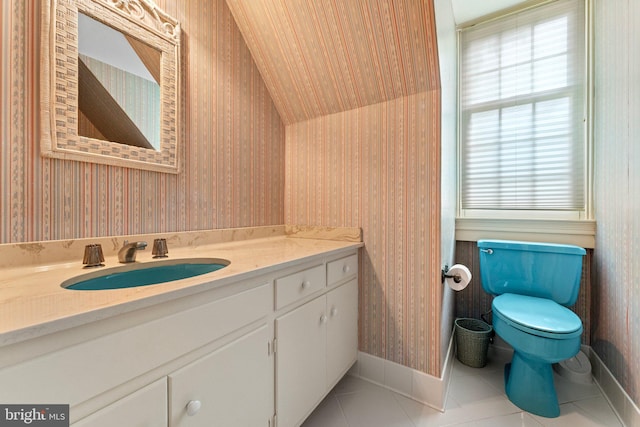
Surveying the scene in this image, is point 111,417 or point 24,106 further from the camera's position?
Answer: point 24,106

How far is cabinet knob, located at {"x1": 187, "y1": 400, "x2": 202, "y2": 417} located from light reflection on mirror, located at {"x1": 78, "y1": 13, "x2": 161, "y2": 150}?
1.04 meters

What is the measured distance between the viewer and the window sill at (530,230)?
66.0 inches

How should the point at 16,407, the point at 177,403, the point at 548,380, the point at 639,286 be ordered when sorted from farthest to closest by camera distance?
the point at 548,380
the point at 639,286
the point at 177,403
the point at 16,407

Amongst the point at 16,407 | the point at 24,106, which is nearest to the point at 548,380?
the point at 16,407

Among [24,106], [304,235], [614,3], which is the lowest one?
[304,235]

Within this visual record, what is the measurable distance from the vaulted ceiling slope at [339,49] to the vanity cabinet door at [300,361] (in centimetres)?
120

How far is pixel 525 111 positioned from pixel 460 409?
6.51 ft

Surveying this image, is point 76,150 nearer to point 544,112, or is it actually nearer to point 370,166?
point 370,166

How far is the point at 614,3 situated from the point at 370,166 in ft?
5.15

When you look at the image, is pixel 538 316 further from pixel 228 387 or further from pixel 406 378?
pixel 228 387

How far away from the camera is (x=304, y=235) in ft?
5.86

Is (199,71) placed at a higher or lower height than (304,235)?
higher

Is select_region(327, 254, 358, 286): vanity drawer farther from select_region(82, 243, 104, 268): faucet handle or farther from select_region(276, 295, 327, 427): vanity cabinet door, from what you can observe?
select_region(82, 243, 104, 268): faucet handle

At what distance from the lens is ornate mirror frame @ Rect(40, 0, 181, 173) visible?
0.93m
